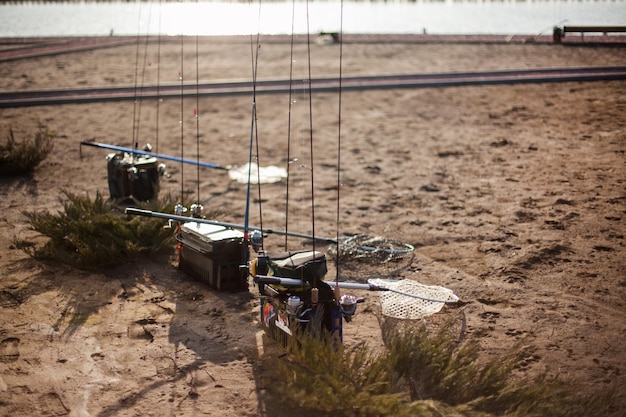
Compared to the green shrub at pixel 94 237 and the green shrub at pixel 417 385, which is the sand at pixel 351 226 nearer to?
the green shrub at pixel 94 237

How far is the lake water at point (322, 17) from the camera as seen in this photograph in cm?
1485

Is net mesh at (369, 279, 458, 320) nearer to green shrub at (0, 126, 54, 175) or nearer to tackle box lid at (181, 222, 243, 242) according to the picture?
tackle box lid at (181, 222, 243, 242)

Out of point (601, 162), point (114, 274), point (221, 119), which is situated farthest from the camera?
point (221, 119)

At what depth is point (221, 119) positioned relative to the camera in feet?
40.2

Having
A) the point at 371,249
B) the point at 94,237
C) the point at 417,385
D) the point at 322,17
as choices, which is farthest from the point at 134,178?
the point at 322,17

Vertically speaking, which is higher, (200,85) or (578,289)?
(200,85)

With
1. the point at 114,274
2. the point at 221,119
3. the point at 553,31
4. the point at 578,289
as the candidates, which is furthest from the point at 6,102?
the point at 553,31

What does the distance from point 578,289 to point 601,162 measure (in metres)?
3.57

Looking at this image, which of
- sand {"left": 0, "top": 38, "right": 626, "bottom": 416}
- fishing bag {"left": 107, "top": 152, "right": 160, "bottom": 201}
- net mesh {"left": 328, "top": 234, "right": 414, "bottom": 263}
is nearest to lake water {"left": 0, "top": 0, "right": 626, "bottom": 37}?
sand {"left": 0, "top": 38, "right": 626, "bottom": 416}

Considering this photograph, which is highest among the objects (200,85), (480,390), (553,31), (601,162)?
(553,31)

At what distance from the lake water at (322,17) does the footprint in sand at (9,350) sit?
7.87 m

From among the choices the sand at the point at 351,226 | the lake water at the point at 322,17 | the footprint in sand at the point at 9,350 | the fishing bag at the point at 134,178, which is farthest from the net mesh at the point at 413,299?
the lake water at the point at 322,17

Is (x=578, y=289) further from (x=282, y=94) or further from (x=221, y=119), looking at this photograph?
(x=282, y=94)

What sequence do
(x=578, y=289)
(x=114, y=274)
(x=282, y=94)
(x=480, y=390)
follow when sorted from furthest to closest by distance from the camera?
(x=282, y=94), (x=114, y=274), (x=578, y=289), (x=480, y=390)
